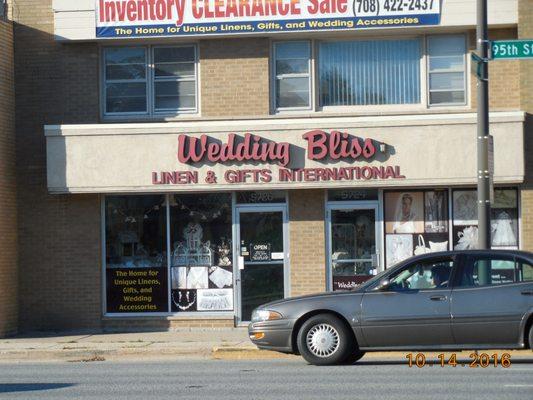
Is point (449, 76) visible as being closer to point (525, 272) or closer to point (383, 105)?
point (383, 105)

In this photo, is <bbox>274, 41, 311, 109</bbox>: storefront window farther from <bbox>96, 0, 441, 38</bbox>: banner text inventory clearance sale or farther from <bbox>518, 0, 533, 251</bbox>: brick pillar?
<bbox>518, 0, 533, 251</bbox>: brick pillar

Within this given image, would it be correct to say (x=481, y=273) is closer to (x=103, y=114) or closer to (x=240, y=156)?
(x=240, y=156)


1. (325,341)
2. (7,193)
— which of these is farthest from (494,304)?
(7,193)

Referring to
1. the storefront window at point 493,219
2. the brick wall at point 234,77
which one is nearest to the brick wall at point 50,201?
the brick wall at point 234,77

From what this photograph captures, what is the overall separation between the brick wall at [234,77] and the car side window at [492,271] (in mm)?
7577

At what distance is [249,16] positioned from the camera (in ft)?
67.5

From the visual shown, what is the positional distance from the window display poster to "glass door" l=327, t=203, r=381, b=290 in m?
3.38

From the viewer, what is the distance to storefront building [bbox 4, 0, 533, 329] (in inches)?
797

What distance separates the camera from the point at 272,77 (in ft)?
68.6

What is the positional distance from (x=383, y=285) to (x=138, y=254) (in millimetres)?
7943

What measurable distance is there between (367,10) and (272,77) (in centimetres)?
227

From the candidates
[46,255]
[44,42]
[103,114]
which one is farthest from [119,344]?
[44,42]

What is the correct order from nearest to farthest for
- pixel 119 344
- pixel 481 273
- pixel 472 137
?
pixel 481 273 → pixel 119 344 → pixel 472 137
